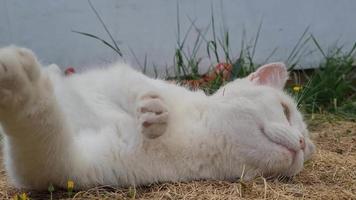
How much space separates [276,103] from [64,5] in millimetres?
2389

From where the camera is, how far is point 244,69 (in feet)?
13.2

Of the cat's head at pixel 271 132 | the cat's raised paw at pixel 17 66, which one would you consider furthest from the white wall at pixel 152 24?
the cat's raised paw at pixel 17 66

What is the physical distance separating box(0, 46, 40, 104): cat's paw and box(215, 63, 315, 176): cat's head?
903 mm

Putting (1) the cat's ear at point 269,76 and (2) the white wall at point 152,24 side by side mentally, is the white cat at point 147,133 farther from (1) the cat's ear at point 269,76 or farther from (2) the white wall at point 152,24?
(2) the white wall at point 152,24

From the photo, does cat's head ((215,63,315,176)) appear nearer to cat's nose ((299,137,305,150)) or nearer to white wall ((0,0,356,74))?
cat's nose ((299,137,305,150))

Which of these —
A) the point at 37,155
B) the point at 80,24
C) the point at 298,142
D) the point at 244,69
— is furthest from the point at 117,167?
the point at 80,24

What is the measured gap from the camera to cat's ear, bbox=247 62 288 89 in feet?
8.74

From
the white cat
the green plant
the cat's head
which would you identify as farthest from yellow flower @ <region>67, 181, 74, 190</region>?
the green plant

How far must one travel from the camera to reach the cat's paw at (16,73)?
5.30 ft

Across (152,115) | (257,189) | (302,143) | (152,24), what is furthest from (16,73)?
(152,24)

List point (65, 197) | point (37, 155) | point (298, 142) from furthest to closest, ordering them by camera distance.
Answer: point (298, 142), point (65, 197), point (37, 155)

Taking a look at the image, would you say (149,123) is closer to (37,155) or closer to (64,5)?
(37,155)

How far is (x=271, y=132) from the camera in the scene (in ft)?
7.55

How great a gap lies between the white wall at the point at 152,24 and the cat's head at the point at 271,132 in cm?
202
